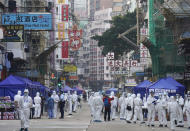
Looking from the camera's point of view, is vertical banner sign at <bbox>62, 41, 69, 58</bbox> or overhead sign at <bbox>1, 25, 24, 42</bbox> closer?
overhead sign at <bbox>1, 25, 24, 42</bbox>

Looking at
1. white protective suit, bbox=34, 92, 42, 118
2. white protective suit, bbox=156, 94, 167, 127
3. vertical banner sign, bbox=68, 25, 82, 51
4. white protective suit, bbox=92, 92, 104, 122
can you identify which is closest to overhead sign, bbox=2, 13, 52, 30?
white protective suit, bbox=34, 92, 42, 118

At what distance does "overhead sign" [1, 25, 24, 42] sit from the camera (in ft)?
119

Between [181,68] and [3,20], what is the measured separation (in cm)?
1423

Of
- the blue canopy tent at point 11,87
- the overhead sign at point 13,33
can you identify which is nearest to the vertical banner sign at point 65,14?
the overhead sign at point 13,33

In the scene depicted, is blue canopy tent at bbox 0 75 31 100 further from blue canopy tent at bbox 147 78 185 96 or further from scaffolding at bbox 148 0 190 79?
scaffolding at bbox 148 0 190 79

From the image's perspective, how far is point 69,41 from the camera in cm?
7988

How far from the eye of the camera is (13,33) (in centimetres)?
3675

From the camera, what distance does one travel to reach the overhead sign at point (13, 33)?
119 feet

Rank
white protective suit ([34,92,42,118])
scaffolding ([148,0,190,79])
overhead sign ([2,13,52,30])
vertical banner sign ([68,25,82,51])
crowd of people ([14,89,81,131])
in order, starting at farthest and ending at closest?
1. vertical banner sign ([68,25,82,51])
2. overhead sign ([2,13,52,30])
3. scaffolding ([148,0,190,79])
4. white protective suit ([34,92,42,118])
5. crowd of people ([14,89,81,131])

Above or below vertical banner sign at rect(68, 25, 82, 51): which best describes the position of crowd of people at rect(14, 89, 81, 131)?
below

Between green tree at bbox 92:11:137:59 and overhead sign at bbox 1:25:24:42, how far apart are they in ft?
104

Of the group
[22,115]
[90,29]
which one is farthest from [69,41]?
[90,29]

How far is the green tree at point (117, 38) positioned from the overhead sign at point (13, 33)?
31601 mm

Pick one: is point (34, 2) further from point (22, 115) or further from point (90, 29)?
point (90, 29)
